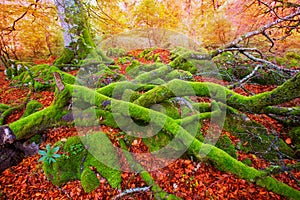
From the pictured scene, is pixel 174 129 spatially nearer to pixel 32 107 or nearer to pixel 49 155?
pixel 49 155

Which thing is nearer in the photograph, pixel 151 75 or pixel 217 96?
pixel 217 96

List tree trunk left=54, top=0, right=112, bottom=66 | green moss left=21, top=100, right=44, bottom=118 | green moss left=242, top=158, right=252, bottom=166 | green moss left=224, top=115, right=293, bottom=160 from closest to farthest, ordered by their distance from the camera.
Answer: green moss left=242, top=158, right=252, bottom=166, green moss left=224, top=115, right=293, bottom=160, green moss left=21, top=100, right=44, bottom=118, tree trunk left=54, top=0, right=112, bottom=66

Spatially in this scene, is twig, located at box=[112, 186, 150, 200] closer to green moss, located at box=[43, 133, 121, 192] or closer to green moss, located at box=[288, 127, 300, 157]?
green moss, located at box=[43, 133, 121, 192]

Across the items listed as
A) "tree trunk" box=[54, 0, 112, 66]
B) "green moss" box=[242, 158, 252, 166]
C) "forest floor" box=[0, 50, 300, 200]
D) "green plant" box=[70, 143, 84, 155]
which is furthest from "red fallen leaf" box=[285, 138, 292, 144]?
"tree trunk" box=[54, 0, 112, 66]

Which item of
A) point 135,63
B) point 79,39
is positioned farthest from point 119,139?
point 79,39

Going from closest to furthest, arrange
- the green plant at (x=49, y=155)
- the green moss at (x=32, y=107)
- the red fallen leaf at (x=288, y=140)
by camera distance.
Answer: the green plant at (x=49, y=155) < the red fallen leaf at (x=288, y=140) < the green moss at (x=32, y=107)

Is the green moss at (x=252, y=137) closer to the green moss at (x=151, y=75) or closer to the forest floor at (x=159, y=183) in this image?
the forest floor at (x=159, y=183)

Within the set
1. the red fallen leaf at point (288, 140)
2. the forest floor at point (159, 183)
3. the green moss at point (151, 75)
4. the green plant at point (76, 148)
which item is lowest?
the forest floor at point (159, 183)

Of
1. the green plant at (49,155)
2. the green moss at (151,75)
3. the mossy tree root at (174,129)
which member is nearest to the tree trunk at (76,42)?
the green moss at (151,75)

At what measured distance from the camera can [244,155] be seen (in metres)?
3.29

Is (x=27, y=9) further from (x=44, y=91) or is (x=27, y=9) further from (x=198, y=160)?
(x=198, y=160)

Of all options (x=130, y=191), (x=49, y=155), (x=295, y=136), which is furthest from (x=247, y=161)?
(x=49, y=155)

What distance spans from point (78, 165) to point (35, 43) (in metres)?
9.38

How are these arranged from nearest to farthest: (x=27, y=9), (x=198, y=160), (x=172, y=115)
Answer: (x=198, y=160) < (x=172, y=115) < (x=27, y=9)
